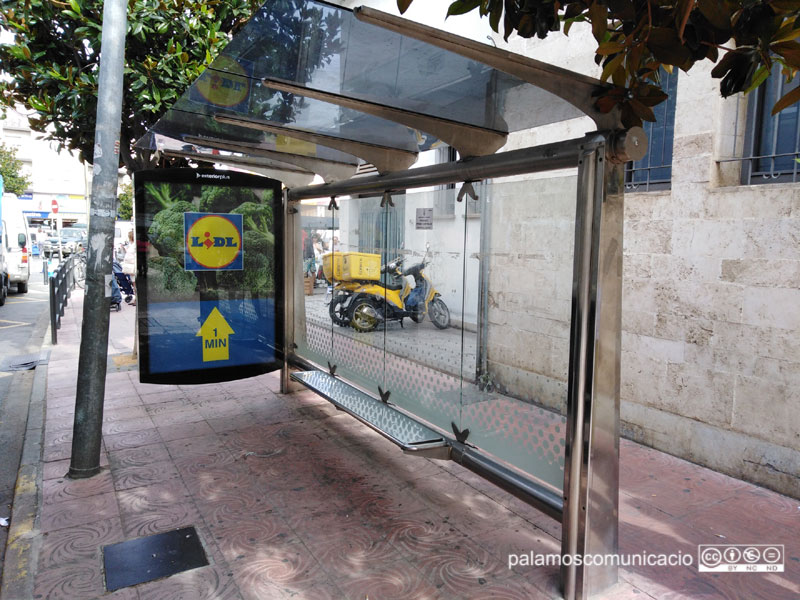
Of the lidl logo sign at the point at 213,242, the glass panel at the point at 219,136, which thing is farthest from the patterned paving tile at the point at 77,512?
the glass panel at the point at 219,136

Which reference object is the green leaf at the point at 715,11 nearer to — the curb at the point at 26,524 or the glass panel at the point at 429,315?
the glass panel at the point at 429,315

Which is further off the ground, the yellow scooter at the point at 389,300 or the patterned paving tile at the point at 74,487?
the yellow scooter at the point at 389,300

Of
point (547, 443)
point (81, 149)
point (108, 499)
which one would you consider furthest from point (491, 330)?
point (81, 149)

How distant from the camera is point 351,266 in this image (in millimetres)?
5254

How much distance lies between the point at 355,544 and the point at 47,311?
14183mm

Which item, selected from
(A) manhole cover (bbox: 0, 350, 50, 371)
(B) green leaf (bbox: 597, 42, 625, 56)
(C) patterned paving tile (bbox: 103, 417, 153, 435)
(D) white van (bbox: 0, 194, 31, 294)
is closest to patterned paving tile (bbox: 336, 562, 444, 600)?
(B) green leaf (bbox: 597, 42, 625, 56)

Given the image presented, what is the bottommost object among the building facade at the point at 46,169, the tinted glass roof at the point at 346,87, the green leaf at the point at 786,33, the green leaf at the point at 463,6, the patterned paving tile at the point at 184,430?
the patterned paving tile at the point at 184,430

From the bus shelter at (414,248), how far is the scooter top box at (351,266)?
1.0 inches

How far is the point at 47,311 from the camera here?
47.7 ft

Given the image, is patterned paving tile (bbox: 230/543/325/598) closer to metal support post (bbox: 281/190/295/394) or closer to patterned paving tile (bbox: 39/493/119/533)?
patterned paving tile (bbox: 39/493/119/533)

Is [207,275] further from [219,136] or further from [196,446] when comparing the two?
[196,446]

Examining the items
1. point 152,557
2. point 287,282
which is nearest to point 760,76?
point 152,557

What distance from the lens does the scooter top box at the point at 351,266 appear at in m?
4.93

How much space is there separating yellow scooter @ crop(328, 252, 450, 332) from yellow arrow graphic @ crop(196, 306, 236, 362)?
1042mm
